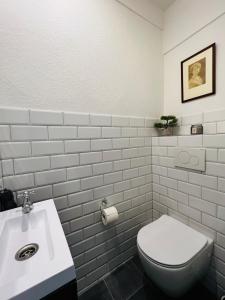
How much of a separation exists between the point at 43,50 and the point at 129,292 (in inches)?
73.7

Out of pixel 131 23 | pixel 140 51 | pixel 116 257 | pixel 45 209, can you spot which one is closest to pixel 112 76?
pixel 140 51

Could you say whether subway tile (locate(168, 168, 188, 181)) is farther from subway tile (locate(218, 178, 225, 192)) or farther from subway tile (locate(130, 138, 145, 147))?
subway tile (locate(130, 138, 145, 147))

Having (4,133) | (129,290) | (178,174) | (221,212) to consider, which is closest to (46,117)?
(4,133)

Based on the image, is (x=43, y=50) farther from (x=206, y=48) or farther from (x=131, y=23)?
(x=206, y=48)

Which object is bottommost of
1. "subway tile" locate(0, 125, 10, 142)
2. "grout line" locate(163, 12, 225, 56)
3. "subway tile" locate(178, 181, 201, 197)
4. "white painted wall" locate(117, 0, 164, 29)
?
"subway tile" locate(178, 181, 201, 197)

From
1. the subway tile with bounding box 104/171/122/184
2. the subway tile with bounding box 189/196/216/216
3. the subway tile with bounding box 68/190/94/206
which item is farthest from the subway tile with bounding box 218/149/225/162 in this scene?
the subway tile with bounding box 68/190/94/206

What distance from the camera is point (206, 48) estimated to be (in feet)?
3.92

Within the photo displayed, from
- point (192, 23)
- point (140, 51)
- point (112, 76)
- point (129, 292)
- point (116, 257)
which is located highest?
point (192, 23)

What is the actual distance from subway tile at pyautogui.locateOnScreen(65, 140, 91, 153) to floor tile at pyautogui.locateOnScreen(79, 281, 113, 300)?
3.77 feet

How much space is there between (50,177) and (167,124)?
1.13m

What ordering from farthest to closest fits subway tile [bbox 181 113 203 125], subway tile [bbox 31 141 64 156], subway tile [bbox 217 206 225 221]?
1. subway tile [bbox 181 113 203 125]
2. subway tile [bbox 217 206 225 221]
3. subway tile [bbox 31 141 64 156]

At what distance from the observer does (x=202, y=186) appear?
1.17 m

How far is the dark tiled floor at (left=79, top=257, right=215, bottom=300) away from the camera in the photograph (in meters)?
1.16

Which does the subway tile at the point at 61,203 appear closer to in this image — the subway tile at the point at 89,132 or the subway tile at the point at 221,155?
the subway tile at the point at 89,132
